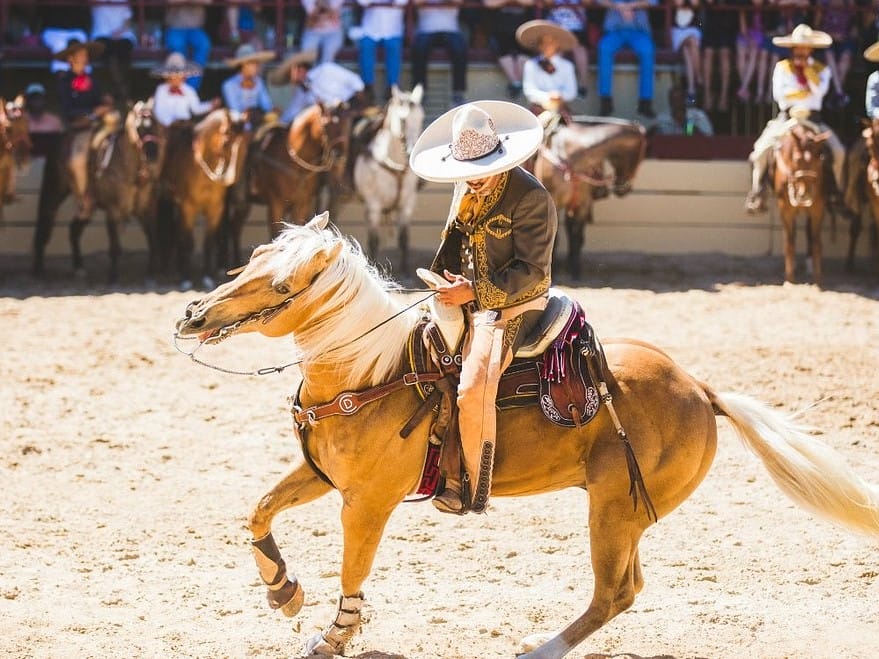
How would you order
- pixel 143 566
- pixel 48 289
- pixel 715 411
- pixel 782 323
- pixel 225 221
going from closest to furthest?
pixel 715 411
pixel 143 566
pixel 782 323
pixel 48 289
pixel 225 221

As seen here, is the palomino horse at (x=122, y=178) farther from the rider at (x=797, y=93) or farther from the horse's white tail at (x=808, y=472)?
the horse's white tail at (x=808, y=472)

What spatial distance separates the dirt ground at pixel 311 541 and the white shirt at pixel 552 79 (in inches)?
190

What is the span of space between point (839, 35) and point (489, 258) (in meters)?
13.1

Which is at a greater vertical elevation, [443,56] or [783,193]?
[443,56]

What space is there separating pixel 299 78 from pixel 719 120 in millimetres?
5611

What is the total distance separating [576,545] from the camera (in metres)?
6.98

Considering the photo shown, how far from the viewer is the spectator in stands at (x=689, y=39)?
16.9 meters

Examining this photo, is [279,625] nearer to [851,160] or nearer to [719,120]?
[851,160]

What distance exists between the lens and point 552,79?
50.6 ft

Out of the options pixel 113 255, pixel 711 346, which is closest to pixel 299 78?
pixel 113 255

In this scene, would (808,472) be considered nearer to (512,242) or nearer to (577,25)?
(512,242)

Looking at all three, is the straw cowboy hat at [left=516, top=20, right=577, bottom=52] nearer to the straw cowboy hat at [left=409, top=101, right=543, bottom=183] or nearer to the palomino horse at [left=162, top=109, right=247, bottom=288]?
the palomino horse at [left=162, top=109, right=247, bottom=288]

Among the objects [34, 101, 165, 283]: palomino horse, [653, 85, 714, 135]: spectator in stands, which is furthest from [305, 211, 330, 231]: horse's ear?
[653, 85, 714, 135]: spectator in stands

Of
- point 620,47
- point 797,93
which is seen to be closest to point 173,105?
point 620,47
